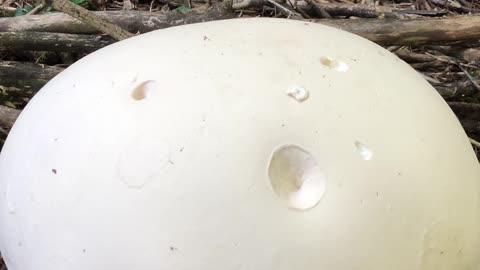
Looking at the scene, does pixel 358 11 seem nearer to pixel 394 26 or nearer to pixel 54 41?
pixel 394 26

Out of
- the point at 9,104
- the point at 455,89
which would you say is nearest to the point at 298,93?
the point at 455,89

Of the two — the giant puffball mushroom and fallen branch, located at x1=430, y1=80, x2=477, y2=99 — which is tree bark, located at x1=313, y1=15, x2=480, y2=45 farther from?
the giant puffball mushroom

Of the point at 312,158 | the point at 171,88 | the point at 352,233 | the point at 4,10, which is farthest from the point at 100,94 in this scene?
the point at 4,10

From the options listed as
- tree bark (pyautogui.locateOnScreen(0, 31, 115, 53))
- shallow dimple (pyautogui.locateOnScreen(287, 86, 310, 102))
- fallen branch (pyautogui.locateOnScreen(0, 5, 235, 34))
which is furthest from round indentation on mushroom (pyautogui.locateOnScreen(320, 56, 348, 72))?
tree bark (pyautogui.locateOnScreen(0, 31, 115, 53))

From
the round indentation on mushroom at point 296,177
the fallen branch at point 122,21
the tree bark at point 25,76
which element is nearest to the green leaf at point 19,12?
the fallen branch at point 122,21

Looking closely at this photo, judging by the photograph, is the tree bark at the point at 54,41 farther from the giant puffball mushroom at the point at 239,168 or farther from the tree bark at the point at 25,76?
the giant puffball mushroom at the point at 239,168

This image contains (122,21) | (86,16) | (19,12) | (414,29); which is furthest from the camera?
Result: (19,12)

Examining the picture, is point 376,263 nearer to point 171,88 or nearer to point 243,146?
point 243,146
